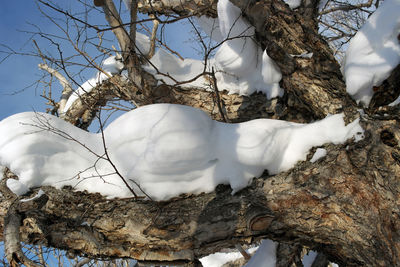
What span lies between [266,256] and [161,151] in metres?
1.32

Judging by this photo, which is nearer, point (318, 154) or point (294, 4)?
point (318, 154)

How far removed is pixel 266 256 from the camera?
7.08 feet

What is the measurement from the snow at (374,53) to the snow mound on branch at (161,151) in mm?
242

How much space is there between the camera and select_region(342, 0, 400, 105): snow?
151 centimetres

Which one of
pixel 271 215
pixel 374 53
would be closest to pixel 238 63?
pixel 374 53

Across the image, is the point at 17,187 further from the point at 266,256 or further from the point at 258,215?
the point at 266,256

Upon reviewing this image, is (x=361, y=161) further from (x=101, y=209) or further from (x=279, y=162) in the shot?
(x=101, y=209)

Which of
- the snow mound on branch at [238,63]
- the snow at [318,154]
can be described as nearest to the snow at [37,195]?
the snow mound on branch at [238,63]

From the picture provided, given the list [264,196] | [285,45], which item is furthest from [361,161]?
[285,45]

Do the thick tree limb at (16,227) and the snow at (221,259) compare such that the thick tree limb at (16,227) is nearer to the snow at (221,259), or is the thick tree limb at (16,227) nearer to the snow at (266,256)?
the snow at (266,256)

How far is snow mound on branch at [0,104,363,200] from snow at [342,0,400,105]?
9.5 inches

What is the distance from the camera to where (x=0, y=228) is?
4.83ft

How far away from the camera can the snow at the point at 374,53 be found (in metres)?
1.51

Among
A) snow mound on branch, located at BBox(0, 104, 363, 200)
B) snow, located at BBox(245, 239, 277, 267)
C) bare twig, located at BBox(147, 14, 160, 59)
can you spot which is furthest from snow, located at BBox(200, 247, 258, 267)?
snow mound on branch, located at BBox(0, 104, 363, 200)
